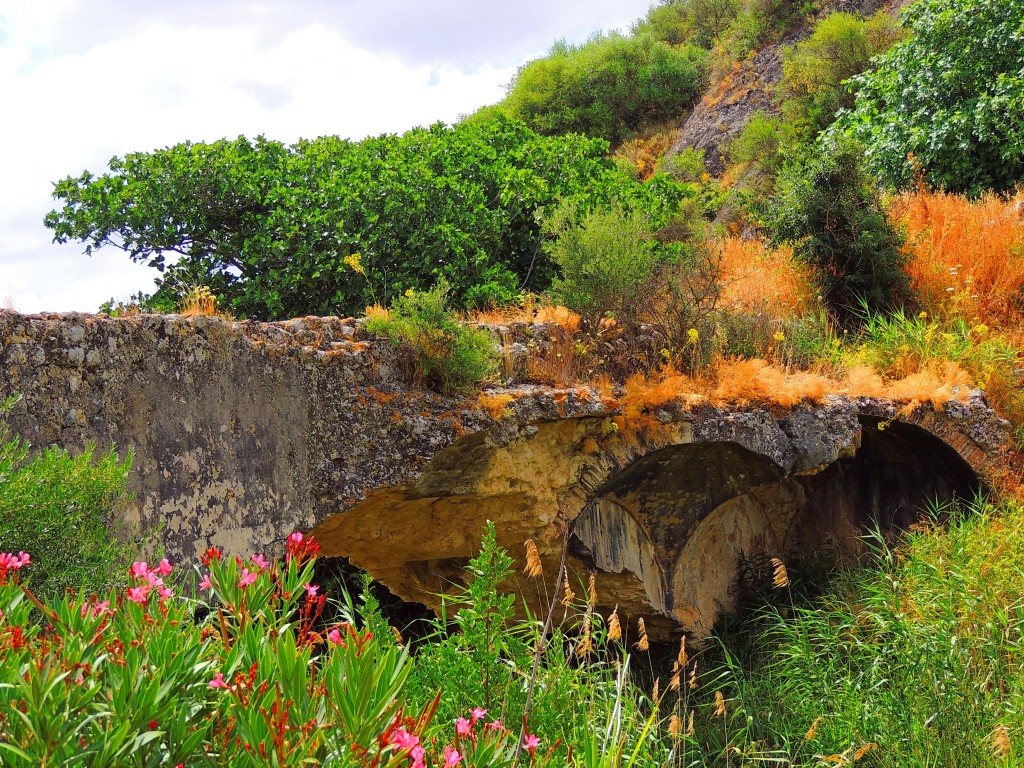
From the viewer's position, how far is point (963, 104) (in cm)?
1380

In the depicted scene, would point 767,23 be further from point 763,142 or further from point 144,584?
point 144,584

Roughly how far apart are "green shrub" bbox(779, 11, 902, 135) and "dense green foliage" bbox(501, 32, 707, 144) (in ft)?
17.1

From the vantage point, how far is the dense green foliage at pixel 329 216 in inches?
395

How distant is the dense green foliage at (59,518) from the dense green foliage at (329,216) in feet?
18.8

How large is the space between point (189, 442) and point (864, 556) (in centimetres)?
662

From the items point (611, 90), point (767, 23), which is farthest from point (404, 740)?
point (611, 90)

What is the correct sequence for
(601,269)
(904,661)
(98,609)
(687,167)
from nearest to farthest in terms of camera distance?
1. (98,609)
2. (904,661)
3. (601,269)
4. (687,167)

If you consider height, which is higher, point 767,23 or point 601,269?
point 767,23

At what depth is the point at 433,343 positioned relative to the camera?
6.61 meters

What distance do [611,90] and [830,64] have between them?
7.02 metres

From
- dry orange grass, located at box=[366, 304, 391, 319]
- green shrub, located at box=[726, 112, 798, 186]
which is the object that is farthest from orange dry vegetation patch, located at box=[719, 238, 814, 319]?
green shrub, located at box=[726, 112, 798, 186]

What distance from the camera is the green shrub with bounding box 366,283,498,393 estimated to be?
260 inches

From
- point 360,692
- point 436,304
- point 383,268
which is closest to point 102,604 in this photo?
point 360,692

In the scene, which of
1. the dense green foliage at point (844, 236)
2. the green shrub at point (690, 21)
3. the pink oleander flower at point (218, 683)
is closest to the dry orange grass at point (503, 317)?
Answer: the dense green foliage at point (844, 236)
